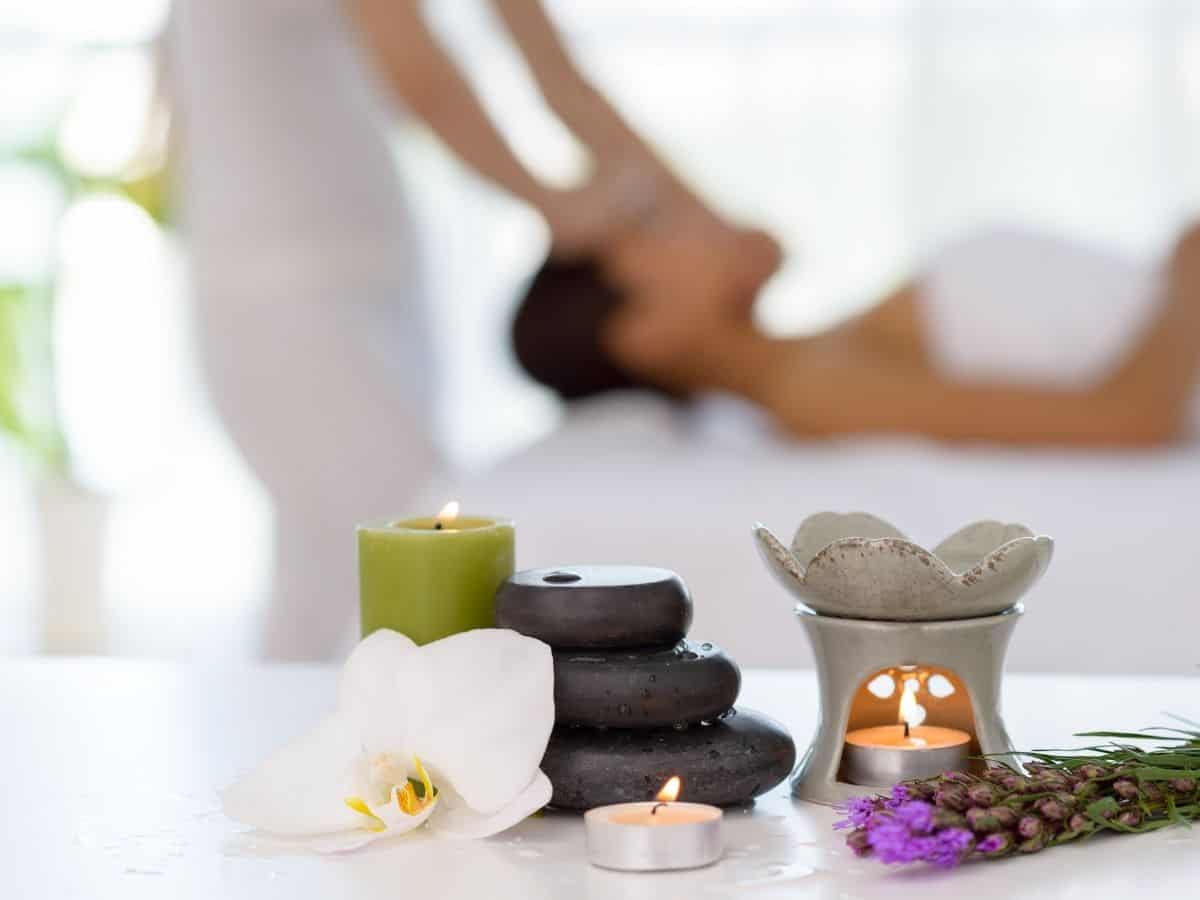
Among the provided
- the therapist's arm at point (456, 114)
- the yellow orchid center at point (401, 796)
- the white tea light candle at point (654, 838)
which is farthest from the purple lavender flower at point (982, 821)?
the therapist's arm at point (456, 114)

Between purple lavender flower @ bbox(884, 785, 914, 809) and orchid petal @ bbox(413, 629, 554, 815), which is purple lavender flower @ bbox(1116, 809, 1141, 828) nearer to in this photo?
purple lavender flower @ bbox(884, 785, 914, 809)

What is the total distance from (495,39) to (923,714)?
80.3 inches

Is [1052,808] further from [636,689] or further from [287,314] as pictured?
[287,314]

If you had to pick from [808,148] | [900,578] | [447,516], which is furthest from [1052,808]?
[808,148]

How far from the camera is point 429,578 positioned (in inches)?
31.8

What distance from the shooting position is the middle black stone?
733 mm

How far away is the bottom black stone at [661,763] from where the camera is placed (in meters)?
0.73

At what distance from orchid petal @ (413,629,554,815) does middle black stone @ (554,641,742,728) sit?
0.8 inches

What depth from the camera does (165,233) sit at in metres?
3.32

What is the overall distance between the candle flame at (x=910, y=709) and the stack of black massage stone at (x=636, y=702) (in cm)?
6

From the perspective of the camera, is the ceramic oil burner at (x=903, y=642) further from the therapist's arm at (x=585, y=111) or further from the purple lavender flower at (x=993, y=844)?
the therapist's arm at (x=585, y=111)

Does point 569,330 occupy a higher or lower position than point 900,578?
higher

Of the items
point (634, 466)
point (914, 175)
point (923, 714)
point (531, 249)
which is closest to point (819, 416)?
point (634, 466)

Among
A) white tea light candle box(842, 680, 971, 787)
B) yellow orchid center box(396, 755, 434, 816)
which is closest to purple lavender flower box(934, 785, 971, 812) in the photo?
white tea light candle box(842, 680, 971, 787)
